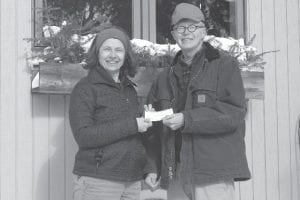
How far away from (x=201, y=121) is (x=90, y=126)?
1.83 ft

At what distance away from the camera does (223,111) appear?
3.01 metres

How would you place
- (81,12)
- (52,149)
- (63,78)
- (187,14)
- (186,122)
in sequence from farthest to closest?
(81,12)
(52,149)
(63,78)
(187,14)
(186,122)

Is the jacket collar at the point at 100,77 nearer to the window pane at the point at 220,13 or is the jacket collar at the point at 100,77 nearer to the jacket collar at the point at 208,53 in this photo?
the jacket collar at the point at 208,53

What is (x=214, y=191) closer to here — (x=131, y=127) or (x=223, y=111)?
(x=223, y=111)

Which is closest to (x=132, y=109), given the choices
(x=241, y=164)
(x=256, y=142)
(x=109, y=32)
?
(x=109, y=32)

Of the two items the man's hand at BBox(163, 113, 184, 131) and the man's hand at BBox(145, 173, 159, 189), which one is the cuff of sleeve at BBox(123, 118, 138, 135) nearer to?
the man's hand at BBox(163, 113, 184, 131)

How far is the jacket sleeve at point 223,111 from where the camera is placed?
2.98m

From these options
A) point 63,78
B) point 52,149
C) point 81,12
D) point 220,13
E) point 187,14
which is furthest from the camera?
point 220,13

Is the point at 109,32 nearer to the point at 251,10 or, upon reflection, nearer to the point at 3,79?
the point at 3,79

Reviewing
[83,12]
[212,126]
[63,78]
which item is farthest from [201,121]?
[83,12]

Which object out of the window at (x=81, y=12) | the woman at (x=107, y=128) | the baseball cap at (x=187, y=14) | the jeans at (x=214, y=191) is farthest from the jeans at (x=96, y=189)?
the window at (x=81, y=12)

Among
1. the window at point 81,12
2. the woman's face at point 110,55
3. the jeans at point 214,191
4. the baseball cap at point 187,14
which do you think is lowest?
the jeans at point 214,191

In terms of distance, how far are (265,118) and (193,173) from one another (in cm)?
164

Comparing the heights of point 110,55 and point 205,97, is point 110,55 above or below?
above
